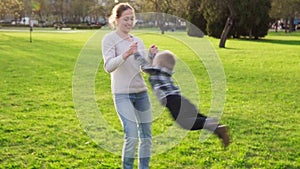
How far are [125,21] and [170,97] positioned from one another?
909mm

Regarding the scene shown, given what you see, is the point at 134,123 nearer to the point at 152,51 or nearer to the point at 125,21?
the point at 152,51

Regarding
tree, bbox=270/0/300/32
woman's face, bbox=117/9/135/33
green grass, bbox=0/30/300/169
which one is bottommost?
green grass, bbox=0/30/300/169

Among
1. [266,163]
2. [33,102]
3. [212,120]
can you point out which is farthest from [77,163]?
[33,102]

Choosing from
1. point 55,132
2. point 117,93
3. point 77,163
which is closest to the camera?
point 117,93

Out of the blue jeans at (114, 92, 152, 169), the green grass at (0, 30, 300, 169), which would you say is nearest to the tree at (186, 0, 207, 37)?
the green grass at (0, 30, 300, 169)

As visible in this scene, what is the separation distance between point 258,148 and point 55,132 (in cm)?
334

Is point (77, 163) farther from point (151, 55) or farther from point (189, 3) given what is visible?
point (189, 3)

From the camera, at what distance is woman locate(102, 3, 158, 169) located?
4.42 meters

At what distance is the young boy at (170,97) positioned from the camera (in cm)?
454

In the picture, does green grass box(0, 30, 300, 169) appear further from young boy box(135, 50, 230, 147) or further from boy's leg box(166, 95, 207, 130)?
boy's leg box(166, 95, 207, 130)

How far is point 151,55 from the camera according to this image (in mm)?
4785

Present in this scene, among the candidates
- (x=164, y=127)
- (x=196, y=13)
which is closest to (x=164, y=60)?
(x=164, y=127)

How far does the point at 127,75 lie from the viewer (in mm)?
→ 4551

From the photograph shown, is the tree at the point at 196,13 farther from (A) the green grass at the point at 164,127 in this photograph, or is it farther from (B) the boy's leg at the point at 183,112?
(B) the boy's leg at the point at 183,112
